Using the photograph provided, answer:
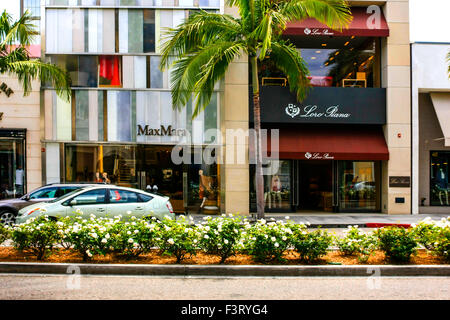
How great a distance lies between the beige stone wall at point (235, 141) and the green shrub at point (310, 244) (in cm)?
906

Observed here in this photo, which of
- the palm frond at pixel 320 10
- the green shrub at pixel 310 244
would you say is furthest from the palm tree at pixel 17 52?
the green shrub at pixel 310 244

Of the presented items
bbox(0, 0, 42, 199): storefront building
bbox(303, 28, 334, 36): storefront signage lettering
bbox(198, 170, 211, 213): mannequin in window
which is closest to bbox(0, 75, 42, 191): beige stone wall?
bbox(0, 0, 42, 199): storefront building

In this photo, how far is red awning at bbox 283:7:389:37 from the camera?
53.2 ft

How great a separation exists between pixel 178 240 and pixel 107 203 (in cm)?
448

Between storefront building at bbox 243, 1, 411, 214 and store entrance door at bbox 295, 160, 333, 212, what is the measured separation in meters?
0.42

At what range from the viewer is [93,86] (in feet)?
55.1

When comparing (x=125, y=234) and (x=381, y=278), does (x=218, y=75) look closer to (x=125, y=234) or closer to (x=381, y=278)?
(x=125, y=234)

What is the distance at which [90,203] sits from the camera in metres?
10.7

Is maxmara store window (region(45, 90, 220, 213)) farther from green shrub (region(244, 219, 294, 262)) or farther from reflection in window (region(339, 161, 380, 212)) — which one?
green shrub (region(244, 219, 294, 262))

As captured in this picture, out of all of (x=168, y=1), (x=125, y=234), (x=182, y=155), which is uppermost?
(x=168, y=1)

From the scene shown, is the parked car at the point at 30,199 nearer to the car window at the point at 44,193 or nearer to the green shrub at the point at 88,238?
the car window at the point at 44,193

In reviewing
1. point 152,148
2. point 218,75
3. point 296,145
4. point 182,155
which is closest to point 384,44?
point 296,145

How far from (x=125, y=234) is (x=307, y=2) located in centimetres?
927

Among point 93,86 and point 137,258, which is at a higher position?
point 93,86
